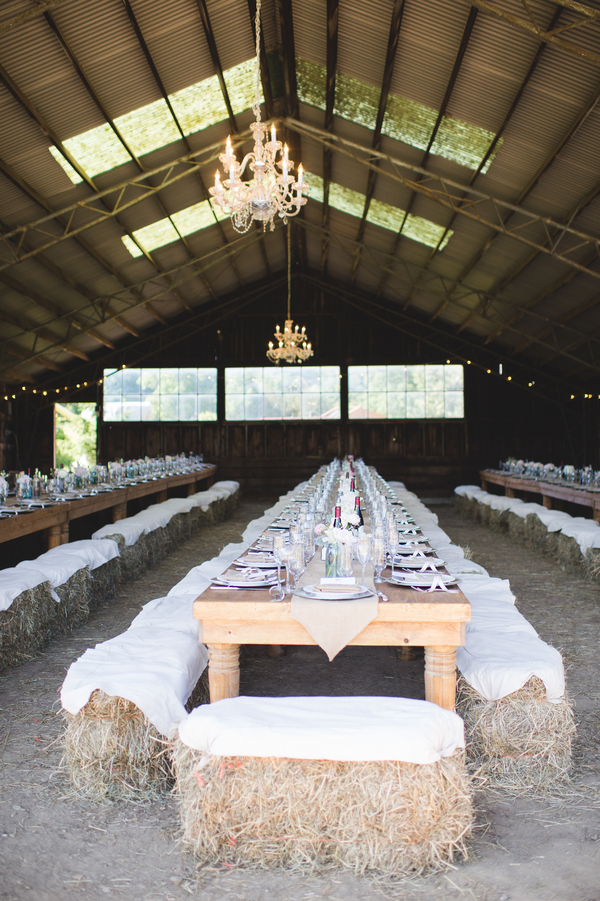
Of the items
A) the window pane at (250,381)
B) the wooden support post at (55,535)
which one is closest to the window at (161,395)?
the window pane at (250,381)

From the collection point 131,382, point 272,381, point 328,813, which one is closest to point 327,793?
point 328,813

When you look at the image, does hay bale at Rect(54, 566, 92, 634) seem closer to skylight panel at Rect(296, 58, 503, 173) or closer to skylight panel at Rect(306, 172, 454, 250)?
skylight panel at Rect(296, 58, 503, 173)

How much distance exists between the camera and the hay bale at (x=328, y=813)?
2234 mm

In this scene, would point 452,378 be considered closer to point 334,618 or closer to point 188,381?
point 188,381

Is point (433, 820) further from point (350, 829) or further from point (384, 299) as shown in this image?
point (384, 299)

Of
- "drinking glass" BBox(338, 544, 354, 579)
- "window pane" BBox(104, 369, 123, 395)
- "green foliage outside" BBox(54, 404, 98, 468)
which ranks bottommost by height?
"drinking glass" BBox(338, 544, 354, 579)

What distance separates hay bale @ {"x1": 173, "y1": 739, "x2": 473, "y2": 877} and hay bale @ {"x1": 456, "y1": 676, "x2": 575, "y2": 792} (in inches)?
24.5

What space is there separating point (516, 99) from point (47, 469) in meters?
13.0

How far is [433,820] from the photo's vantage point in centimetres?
225

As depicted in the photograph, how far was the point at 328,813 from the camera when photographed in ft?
7.45

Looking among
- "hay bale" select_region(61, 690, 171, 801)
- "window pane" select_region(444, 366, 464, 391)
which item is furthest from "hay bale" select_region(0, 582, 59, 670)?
"window pane" select_region(444, 366, 464, 391)

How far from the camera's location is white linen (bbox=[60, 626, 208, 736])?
2707 mm

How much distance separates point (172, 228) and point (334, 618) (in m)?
10.6

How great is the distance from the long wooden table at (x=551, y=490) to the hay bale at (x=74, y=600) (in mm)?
5671
